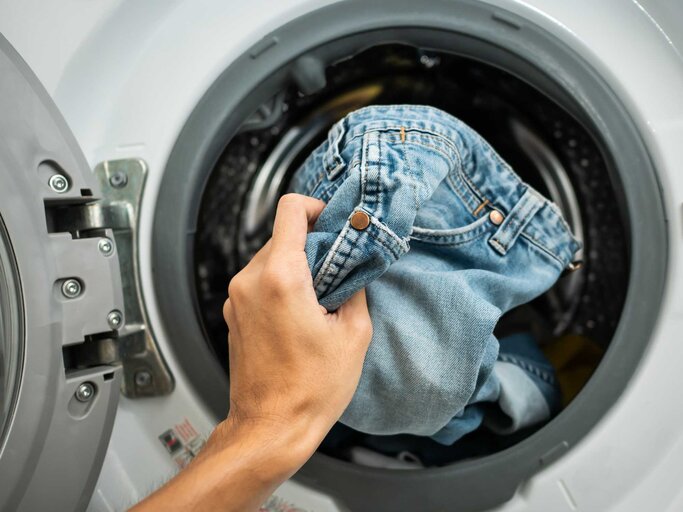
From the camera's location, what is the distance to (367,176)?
527 millimetres

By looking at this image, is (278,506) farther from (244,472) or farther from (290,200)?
(290,200)

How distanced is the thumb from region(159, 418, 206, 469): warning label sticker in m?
0.24

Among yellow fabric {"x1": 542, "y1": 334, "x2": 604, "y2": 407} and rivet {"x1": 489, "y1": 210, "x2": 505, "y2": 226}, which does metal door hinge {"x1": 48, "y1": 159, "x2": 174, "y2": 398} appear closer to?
rivet {"x1": 489, "y1": 210, "x2": 505, "y2": 226}

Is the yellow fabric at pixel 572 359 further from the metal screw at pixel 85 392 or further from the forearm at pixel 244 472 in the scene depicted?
the metal screw at pixel 85 392

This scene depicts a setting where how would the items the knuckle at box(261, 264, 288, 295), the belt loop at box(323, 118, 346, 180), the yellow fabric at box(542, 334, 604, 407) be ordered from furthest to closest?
the yellow fabric at box(542, 334, 604, 407)
the belt loop at box(323, 118, 346, 180)
the knuckle at box(261, 264, 288, 295)

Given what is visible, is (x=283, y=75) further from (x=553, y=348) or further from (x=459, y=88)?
(x=553, y=348)

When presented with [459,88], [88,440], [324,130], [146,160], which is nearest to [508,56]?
[459,88]

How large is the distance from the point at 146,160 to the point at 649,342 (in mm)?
566

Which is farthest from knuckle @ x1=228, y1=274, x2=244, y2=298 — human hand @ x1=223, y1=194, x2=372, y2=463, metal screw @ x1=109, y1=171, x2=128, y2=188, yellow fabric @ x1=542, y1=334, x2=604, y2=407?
yellow fabric @ x1=542, y1=334, x2=604, y2=407

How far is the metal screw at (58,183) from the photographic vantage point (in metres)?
0.52

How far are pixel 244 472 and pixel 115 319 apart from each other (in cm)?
20

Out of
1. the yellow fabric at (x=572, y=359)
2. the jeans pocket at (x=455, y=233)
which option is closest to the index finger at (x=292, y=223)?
the jeans pocket at (x=455, y=233)

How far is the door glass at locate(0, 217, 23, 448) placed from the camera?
502mm

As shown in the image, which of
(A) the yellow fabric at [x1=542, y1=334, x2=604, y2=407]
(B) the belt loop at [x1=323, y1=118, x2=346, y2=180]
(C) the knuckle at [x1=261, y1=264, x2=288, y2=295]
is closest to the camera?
(C) the knuckle at [x1=261, y1=264, x2=288, y2=295]
